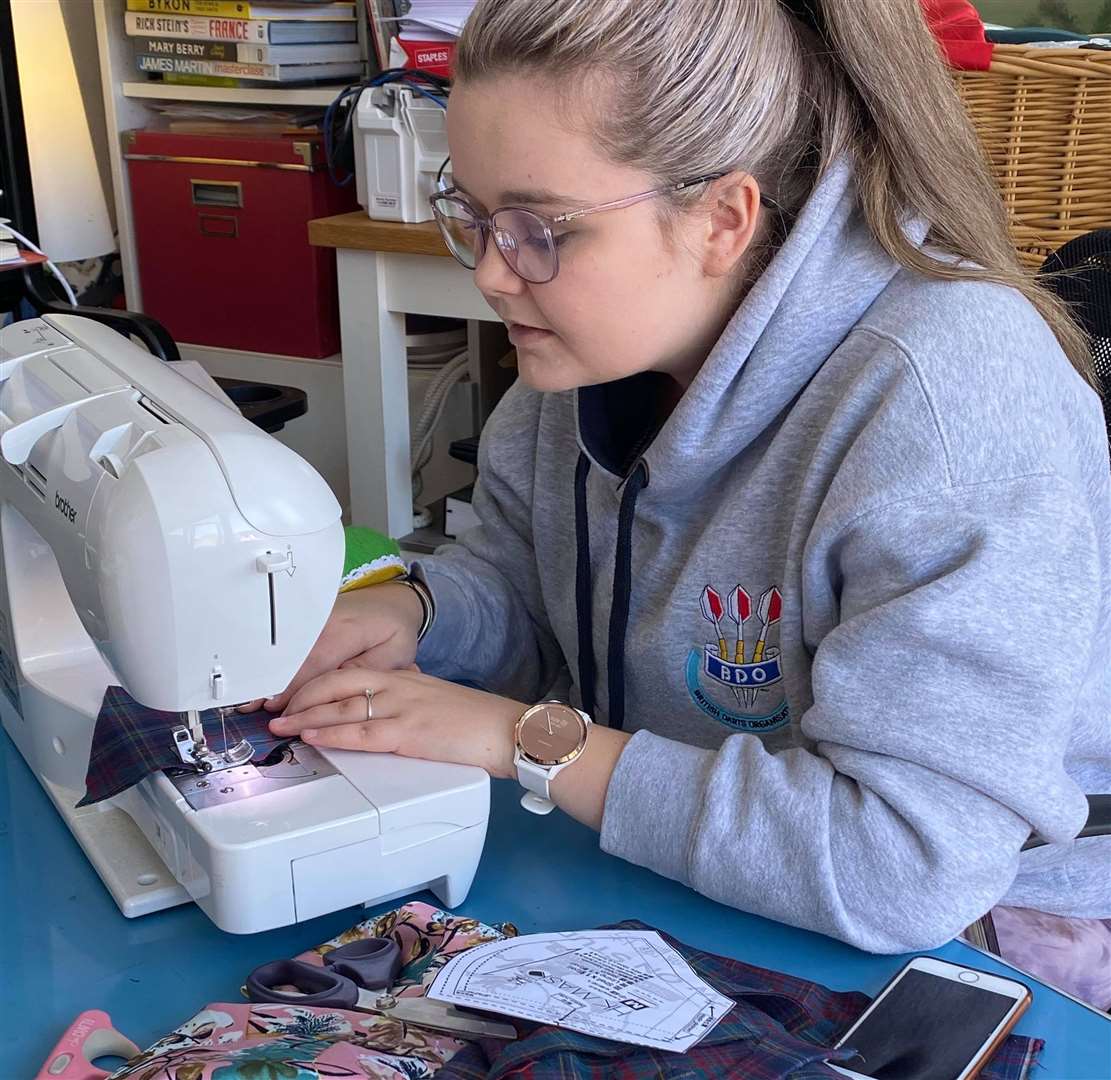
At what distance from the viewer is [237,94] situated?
2.60 m

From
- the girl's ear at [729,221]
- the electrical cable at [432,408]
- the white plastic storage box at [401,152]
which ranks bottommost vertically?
the electrical cable at [432,408]

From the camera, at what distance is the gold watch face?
874mm

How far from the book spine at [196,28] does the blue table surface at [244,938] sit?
195 cm

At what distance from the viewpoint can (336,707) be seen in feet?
2.90

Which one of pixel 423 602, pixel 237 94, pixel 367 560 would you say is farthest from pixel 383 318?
pixel 423 602

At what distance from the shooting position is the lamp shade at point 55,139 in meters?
2.24

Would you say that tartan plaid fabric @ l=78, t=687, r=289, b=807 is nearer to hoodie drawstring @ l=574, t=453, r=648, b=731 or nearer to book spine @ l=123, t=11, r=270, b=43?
hoodie drawstring @ l=574, t=453, r=648, b=731

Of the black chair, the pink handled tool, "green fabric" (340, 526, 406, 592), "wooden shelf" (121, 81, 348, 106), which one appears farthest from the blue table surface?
"wooden shelf" (121, 81, 348, 106)

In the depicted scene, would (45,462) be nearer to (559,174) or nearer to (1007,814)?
(559,174)

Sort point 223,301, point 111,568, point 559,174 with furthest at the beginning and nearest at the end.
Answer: point 223,301 → point 559,174 → point 111,568

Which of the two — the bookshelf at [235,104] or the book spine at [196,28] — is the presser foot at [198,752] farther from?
the book spine at [196,28]

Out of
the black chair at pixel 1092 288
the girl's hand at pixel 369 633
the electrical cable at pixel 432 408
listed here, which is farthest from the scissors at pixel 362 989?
the electrical cable at pixel 432 408

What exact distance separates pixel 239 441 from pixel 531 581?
502 mm

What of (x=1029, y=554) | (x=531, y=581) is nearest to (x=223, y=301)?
(x=531, y=581)
